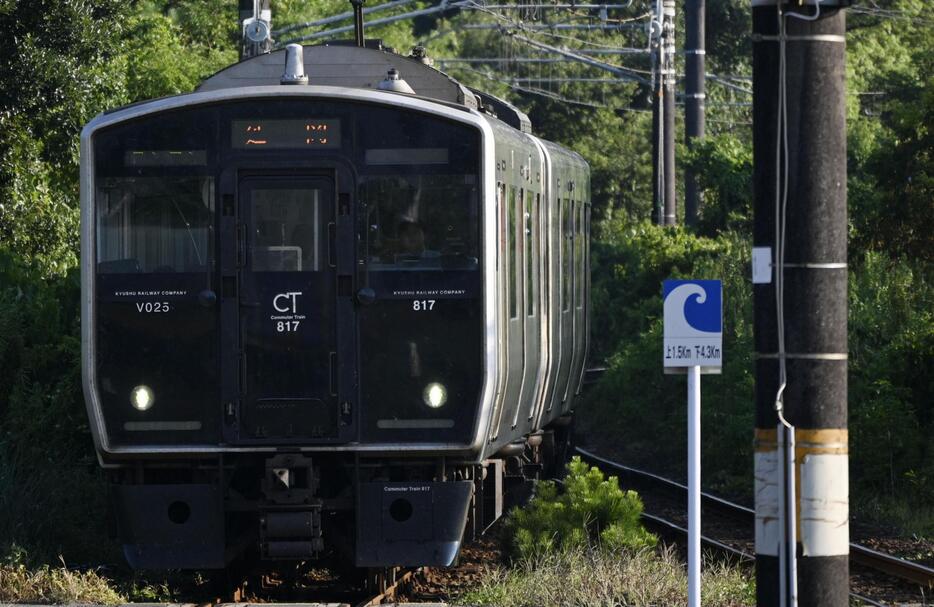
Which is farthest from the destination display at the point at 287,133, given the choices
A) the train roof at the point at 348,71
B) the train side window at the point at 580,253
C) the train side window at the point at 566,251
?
the train side window at the point at 580,253

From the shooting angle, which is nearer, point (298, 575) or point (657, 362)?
point (298, 575)

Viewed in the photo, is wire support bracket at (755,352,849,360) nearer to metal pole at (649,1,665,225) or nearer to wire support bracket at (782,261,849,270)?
wire support bracket at (782,261,849,270)

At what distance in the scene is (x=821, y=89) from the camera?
300 inches

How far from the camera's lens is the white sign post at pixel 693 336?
346 inches

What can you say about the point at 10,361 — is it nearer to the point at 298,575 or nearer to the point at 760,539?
the point at 298,575

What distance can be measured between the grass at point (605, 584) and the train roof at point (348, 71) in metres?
3.50

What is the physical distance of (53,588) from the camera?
34.4ft

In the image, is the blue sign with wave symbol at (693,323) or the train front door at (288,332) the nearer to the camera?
the blue sign with wave symbol at (693,323)

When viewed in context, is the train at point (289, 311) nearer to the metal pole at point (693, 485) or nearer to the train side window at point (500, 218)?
the train side window at point (500, 218)

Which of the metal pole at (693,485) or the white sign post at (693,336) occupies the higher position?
the white sign post at (693,336)

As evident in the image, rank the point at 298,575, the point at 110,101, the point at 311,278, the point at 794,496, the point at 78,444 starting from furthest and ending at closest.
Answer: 1. the point at 110,101
2. the point at 78,444
3. the point at 298,575
4. the point at 311,278
5. the point at 794,496

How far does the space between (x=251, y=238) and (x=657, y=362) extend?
12.2 metres

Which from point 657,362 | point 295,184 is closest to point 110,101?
point 657,362

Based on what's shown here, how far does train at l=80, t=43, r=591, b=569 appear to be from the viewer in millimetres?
10430
